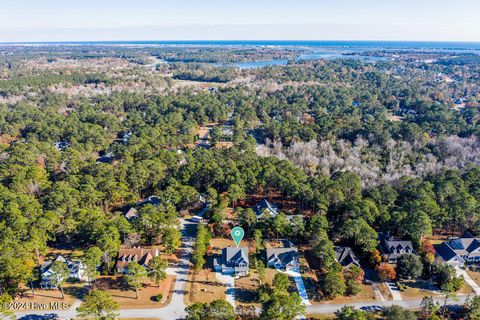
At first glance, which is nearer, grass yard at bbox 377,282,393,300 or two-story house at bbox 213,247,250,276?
grass yard at bbox 377,282,393,300

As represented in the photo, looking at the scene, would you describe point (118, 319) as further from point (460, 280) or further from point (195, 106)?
point (195, 106)

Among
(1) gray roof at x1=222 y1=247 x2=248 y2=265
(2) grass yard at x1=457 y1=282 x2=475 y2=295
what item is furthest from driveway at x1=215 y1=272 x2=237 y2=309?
(2) grass yard at x1=457 y1=282 x2=475 y2=295

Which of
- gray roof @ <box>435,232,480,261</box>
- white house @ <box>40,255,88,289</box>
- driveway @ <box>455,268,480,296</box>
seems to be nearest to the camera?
white house @ <box>40,255,88,289</box>

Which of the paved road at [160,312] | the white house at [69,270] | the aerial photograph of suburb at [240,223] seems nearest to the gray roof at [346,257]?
the aerial photograph of suburb at [240,223]

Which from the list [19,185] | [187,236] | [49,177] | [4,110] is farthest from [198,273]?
[4,110]

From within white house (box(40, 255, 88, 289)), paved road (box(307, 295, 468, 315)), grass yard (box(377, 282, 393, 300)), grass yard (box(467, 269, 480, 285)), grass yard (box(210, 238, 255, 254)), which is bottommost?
paved road (box(307, 295, 468, 315))

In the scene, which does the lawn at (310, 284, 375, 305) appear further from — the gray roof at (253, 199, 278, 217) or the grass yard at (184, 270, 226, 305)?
the gray roof at (253, 199, 278, 217)

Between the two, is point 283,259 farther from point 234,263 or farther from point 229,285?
point 229,285
